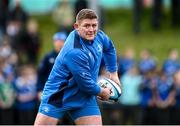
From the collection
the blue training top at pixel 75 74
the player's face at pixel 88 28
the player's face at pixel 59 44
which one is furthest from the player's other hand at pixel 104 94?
the player's face at pixel 59 44

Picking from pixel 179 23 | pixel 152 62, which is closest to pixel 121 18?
pixel 179 23

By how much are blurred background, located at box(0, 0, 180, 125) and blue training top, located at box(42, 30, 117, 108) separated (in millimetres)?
3182

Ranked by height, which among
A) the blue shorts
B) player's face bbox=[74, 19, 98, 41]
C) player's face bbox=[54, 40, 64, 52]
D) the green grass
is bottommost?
the green grass

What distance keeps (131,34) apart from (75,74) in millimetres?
14365

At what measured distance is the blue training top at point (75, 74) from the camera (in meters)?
10.3

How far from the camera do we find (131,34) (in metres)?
24.6

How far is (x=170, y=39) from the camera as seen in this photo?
24.1 meters

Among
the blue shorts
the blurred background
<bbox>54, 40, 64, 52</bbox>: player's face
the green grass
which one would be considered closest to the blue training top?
the blue shorts

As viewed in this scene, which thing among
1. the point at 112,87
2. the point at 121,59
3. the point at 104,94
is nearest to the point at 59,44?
the point at 112,87

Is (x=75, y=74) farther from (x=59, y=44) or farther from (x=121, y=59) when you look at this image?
(x=121, y=59)

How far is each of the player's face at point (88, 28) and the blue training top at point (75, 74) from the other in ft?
0.33

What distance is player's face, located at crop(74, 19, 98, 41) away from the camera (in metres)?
10.3

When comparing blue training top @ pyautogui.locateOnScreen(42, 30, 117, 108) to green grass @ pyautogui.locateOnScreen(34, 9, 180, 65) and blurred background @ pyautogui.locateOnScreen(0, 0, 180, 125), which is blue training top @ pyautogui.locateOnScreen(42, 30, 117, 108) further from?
green grass @ pyautogui.locateOnScreen(34, 9, 180, 65)

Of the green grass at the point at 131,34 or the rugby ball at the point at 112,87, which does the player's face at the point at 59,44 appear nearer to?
the rugby ball at the point at 112,87
